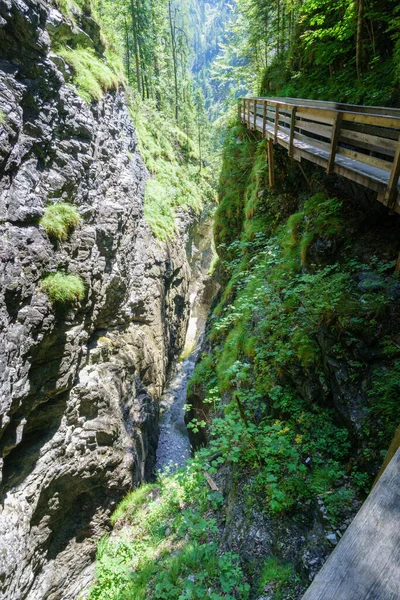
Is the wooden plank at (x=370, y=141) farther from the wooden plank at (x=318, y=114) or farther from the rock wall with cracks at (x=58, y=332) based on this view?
the rock wall with cracks at (x=58, y=332)

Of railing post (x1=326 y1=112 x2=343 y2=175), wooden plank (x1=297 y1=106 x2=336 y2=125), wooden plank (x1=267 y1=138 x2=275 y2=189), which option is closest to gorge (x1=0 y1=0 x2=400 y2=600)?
wooden plank (x1=267 y1=138 x2=275 y2=189)

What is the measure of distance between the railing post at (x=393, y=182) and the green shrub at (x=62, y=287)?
674 cm

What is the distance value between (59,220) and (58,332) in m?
2.75

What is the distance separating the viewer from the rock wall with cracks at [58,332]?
255 inches

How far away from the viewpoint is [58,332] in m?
7.59

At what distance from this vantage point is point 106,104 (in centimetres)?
1096

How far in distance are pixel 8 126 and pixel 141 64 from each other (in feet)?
90.3

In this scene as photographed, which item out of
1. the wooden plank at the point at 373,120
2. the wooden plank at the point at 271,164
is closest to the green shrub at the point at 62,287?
the wooden plank at the point at 373,120

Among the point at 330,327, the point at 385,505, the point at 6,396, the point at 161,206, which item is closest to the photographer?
the point at 385,505

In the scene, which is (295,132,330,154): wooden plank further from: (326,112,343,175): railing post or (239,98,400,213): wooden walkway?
(326,112,343,175): railing post

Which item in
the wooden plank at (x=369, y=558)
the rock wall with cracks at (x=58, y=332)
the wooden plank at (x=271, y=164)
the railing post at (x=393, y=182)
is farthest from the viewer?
the wooden plank at (x=271, y=164)

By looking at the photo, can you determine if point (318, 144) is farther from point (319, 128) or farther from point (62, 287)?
point (62, 287)

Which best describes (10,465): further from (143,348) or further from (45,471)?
(143,348)

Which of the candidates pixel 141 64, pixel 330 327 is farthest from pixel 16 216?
pixel 141 64
